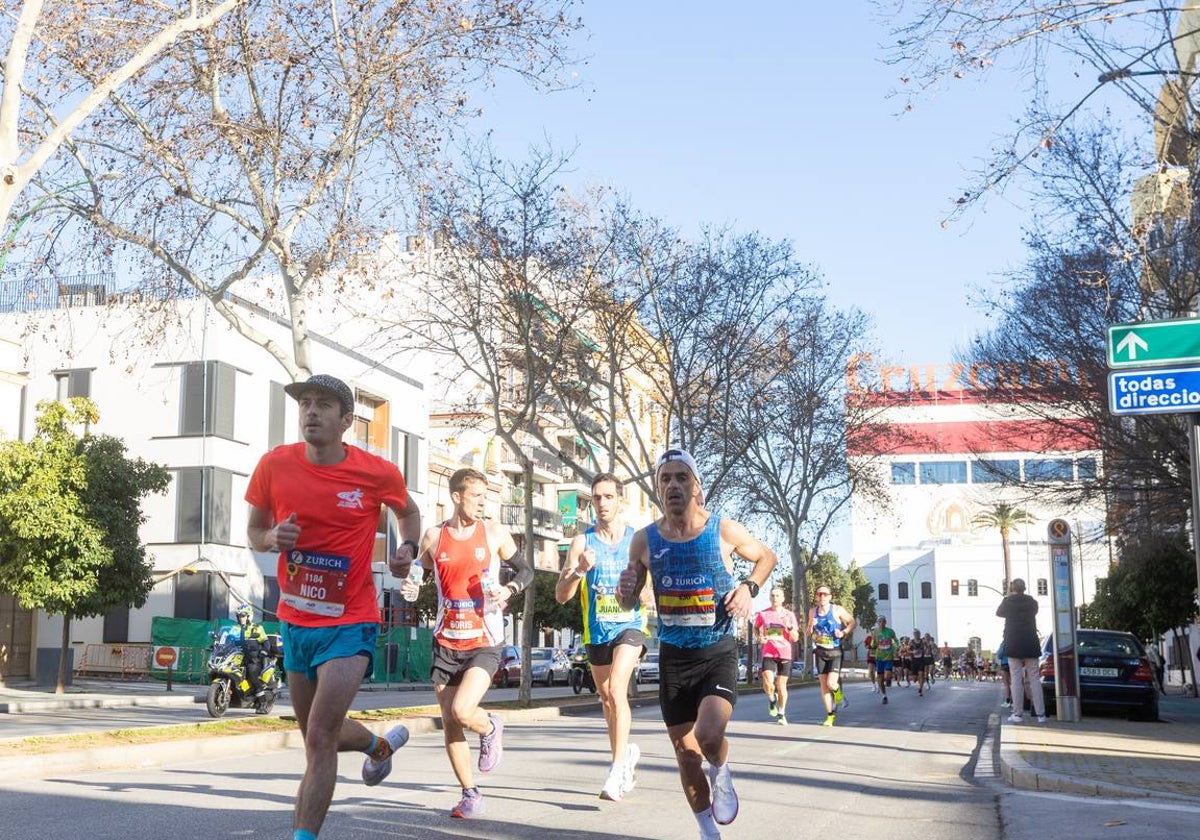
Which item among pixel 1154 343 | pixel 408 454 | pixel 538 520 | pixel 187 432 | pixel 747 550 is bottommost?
pixel 747 550

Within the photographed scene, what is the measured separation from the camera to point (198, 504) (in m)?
42.0

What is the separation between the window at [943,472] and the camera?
4786 inches

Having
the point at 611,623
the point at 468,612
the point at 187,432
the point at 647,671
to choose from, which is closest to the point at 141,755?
the point at 611,623

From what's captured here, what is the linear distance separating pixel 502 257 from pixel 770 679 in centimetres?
1097

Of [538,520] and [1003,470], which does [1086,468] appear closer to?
[1003,470]

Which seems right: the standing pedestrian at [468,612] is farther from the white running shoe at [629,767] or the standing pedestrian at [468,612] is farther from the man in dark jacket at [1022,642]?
the man in dark jacket at [1022,642]

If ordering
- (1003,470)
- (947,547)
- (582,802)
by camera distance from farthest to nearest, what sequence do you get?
(947,547) → (1003,470) → (582,802)

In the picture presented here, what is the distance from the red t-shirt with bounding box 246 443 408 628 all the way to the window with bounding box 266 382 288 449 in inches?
1546

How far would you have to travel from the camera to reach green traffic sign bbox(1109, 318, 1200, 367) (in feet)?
31.4

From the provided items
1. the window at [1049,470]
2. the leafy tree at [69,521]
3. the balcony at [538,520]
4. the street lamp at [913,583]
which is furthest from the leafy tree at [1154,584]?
the street lamp at [913,583]

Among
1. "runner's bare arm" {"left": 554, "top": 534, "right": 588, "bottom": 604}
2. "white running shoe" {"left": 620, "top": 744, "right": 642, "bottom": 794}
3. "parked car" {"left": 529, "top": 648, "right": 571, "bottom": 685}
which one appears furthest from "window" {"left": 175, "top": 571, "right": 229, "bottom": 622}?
"runner's bare arm" {"left": 554, "top": 534, "right": 588, "bottom": 604}

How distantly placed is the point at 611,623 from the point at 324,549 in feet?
13.2

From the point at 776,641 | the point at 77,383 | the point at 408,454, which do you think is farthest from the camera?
the point at 408,454

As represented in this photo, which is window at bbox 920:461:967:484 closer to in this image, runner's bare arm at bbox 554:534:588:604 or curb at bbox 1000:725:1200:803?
curb at bbox 1000:725:1200:803
